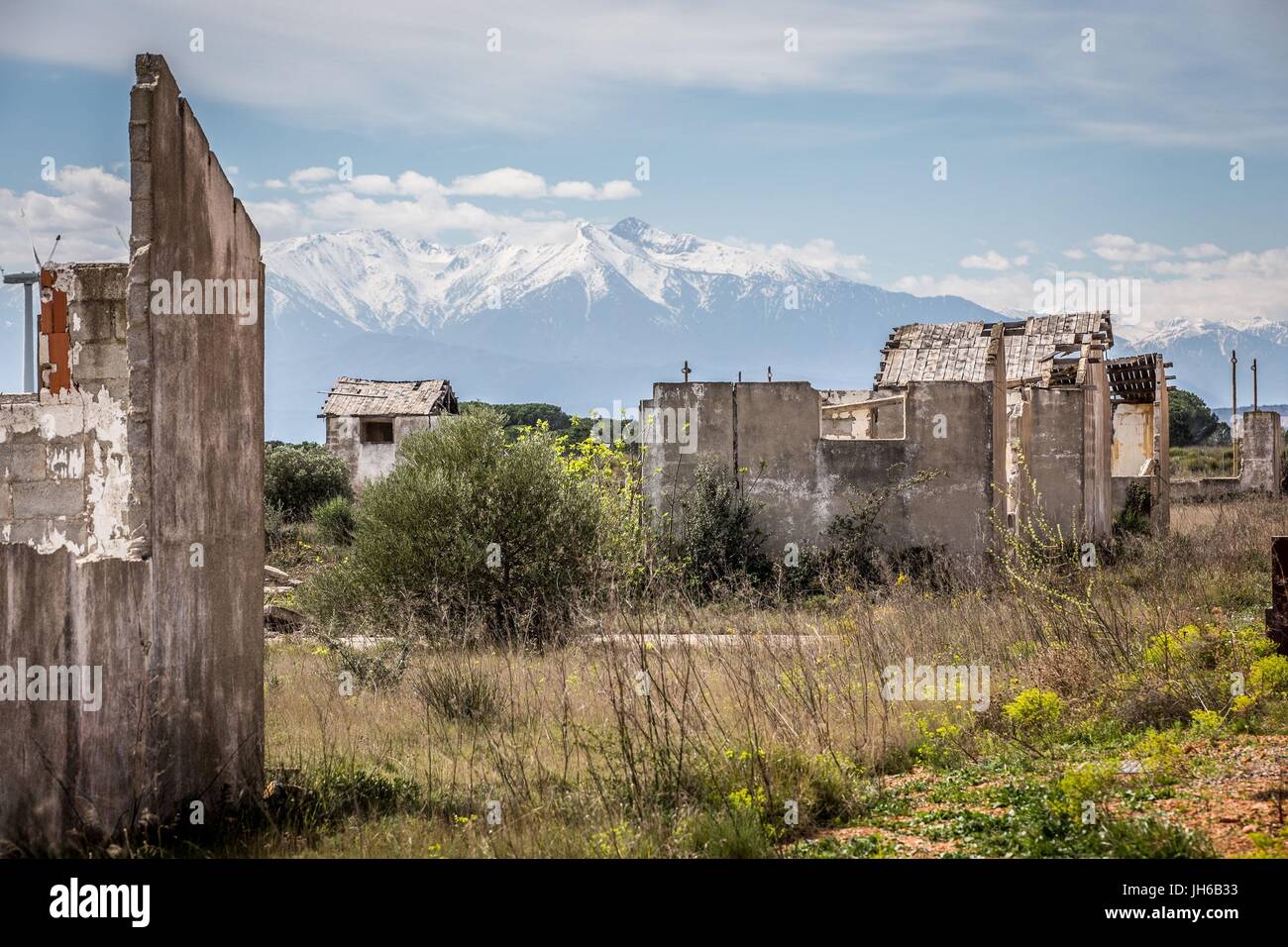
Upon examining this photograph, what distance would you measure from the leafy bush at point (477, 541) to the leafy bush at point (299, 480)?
16.4 meters

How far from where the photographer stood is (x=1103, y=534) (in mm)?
21328

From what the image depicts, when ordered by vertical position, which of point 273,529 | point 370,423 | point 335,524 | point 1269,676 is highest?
point 370,423

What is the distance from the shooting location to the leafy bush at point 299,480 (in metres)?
30.0

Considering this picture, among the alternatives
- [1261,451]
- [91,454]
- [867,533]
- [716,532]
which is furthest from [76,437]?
[1261,451]

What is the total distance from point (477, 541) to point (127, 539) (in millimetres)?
7293

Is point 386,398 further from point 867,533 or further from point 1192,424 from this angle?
point 1192,424

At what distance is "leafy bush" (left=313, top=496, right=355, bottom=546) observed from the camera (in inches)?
926

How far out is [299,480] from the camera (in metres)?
30.6

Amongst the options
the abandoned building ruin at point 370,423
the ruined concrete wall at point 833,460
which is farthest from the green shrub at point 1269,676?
the abandoned building ruin at point 370,423

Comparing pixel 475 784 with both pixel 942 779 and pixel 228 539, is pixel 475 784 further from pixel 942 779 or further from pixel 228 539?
pixel 942 779

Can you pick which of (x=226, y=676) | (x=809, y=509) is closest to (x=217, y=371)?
(x=226, y=676)

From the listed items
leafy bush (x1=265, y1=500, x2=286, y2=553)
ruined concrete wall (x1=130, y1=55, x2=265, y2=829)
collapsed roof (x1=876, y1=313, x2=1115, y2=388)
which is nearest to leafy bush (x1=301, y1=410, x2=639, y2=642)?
ruined concrete wall (x1=130, y1=55, x2=265, y2=829)

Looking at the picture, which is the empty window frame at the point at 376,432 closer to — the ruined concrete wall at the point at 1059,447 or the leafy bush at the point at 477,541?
the ruined concrete wall at the point at 1059,447

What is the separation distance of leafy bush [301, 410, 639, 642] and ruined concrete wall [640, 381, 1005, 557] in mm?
4477
